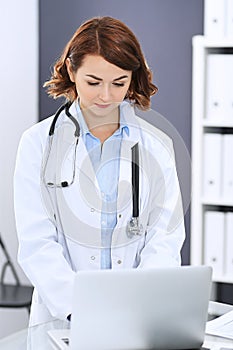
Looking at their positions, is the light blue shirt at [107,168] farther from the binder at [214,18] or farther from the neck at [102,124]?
the binder at [214,18]

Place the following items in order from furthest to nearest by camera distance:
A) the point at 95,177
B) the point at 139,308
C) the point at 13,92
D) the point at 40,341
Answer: the point at 13,92
the point at 95,177
the point at 40,341
the point at 139,308

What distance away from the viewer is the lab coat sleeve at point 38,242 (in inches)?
77.7

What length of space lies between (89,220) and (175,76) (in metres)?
1.75

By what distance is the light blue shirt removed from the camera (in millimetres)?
1910

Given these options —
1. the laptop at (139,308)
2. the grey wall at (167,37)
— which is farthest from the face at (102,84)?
the grey wall at (167,37)

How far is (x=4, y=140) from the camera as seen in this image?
3.67 meters

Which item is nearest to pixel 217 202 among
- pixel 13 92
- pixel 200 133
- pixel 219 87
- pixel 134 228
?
pixel 200 133

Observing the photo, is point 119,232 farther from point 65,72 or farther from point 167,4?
point 167,4

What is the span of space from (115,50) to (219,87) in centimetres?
139

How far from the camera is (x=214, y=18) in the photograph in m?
3.19

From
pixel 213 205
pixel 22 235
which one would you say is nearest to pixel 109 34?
pixel 22 235

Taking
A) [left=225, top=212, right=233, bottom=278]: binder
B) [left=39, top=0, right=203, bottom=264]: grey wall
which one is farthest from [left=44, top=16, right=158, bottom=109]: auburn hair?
[left=39, top=0, right=203, bottom=264]: grey wall

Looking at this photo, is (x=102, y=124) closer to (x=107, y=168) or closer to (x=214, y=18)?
(x=107, y=168)

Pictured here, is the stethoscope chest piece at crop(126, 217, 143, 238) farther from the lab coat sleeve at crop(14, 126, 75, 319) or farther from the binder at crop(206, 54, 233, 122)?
the binder at crop(206, 54, 233, 122)
